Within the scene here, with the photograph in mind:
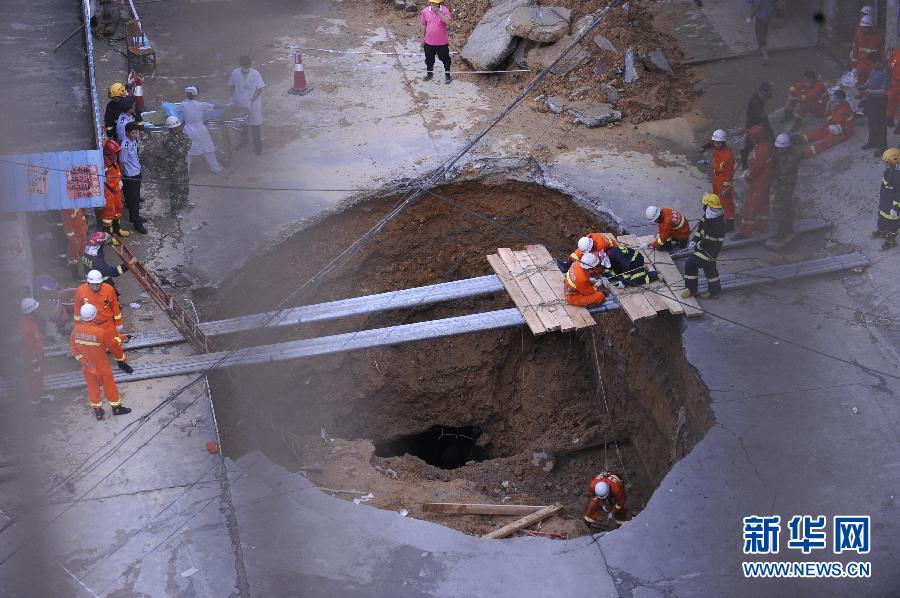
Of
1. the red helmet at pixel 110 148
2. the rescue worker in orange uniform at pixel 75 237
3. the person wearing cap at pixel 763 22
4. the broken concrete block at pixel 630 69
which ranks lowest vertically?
the rescue worker in orange uniform at pixel 75 237

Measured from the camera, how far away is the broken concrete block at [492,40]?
14.6 m

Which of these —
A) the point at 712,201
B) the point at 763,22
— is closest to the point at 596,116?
the point at 763,22

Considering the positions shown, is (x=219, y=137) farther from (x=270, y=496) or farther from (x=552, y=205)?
(x=270, y=496)

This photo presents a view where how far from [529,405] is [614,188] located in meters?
2.70

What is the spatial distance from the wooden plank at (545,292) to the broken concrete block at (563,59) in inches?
159

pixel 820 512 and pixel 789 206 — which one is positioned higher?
pixel 789 206

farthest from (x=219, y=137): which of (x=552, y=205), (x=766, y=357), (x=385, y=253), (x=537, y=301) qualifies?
(x=766, y=357)

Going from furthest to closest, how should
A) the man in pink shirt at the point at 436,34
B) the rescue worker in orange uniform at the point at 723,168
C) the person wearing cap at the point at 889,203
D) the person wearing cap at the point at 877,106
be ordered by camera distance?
the man in pink shirt at the point at 436,34, the person wearing cap at the point at 877,106, the rescue worker in orange uniform at the point at 723,168, the person wearing cap at the point at 889,203

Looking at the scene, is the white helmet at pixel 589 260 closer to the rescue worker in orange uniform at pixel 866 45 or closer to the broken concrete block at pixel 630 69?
the broken concrete block at pixel 630 69

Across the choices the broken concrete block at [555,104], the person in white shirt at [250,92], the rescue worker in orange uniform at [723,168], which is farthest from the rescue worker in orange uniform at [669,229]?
the person in white shirt at [250,92]

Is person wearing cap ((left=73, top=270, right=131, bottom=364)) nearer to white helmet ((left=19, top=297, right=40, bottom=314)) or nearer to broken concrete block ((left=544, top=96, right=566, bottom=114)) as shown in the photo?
white helmet ((left=19, top=297, right=40, bottom=314))

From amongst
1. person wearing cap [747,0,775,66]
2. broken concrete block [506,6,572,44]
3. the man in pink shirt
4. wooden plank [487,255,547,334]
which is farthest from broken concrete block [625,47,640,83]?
wooden plank [487,255,547,334]

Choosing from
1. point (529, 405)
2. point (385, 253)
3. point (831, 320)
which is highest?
point (831, 320)

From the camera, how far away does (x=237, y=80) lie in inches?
509
